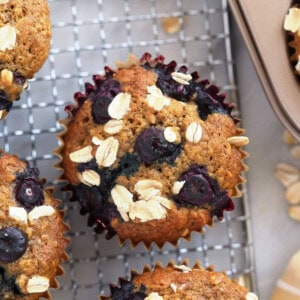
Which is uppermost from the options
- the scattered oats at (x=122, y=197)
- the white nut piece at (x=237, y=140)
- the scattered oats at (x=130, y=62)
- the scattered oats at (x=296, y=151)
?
the scattered oats at (x=130, y=62)

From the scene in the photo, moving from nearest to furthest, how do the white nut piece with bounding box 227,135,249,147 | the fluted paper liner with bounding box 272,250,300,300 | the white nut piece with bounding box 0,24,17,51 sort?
the white nut piece with bounding box 0,24,17,51 → the white nut piece with bounding box 227,135,249,147 → the fluted paper liner with bounding box 272,250,300,300

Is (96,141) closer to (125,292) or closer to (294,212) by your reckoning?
(125,292)

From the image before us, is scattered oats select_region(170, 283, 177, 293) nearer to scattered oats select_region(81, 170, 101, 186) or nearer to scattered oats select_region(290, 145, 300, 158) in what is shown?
scattered oats select_region(81, 170, 101, 186)

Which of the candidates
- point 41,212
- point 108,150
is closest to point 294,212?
point 108,150

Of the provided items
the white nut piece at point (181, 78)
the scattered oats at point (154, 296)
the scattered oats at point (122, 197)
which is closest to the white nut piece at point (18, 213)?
the scattered oats at point (122, 197)

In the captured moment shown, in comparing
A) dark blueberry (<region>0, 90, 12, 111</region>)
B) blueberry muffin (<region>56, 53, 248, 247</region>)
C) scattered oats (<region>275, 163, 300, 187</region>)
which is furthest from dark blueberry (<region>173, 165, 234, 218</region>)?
dark blueberry (<region>0, 90, 12, 111</region>)

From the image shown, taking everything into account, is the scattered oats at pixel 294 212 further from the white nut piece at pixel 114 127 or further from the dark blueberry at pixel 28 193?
the dark blueberry at pixel 28 193

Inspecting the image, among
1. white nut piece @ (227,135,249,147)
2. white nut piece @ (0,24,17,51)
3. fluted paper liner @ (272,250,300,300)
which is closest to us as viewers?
white nut piece @ (0,24,17,51)
